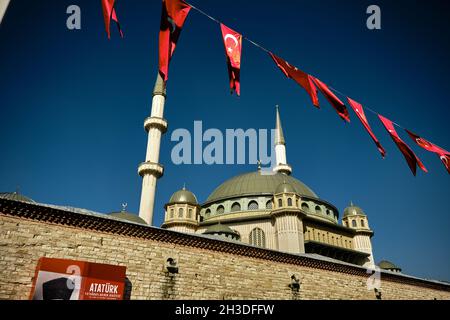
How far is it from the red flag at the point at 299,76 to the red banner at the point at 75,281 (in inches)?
334

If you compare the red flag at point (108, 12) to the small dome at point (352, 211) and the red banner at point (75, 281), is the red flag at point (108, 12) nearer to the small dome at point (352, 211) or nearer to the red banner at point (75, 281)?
the red banner at point (75, 281)

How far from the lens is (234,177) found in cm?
3881

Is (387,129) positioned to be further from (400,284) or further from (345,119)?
(400,284)

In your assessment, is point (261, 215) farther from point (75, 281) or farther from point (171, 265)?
point (75, 281)

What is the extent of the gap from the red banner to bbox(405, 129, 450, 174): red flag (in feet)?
33.1

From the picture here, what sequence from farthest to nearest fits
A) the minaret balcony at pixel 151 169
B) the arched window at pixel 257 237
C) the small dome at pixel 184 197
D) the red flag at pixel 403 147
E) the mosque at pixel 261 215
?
the small dome at pixel 184 197 < the arched window at pixel 257 237 < the mosque at pixel 261 215 < the minaret balcony at pixel 151 169 < the red flag at pixel 403 147

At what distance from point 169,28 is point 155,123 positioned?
74.1 feet

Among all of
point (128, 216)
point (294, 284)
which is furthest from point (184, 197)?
point (294, 284)

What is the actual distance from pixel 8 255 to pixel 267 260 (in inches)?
389

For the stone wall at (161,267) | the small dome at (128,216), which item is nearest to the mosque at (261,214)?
the small dome at (128,216)

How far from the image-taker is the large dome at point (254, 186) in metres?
32.9

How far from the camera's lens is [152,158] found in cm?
2634
